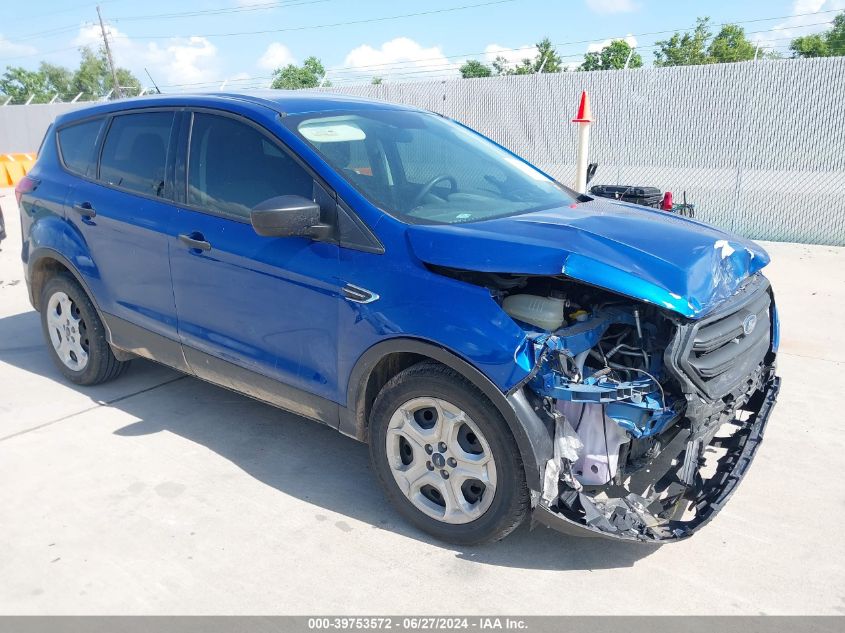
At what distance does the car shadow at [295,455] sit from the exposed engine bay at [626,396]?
0.33m

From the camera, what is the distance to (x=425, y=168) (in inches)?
151

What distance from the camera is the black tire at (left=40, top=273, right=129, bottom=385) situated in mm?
4785

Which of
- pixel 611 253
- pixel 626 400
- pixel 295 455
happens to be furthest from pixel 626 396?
pixel 295 455

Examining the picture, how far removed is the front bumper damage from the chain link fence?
8333mm

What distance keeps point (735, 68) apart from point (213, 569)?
35.5 feet

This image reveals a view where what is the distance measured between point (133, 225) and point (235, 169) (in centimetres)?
87

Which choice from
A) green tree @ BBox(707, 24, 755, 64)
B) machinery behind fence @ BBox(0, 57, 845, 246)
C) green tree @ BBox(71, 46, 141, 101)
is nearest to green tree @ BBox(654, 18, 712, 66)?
green tree @ BBox(707, 24, 755, 64)

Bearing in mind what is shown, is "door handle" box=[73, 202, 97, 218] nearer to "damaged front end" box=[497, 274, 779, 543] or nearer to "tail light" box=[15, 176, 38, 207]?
"tail light" box=[15, 176, 38, 207]

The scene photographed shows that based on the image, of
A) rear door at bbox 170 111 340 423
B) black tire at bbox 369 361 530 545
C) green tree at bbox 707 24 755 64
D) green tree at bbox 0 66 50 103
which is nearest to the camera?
black tire at bbox 369 361 530 545

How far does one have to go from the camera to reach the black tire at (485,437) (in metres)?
2.87

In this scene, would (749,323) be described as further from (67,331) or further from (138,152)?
(67,331)

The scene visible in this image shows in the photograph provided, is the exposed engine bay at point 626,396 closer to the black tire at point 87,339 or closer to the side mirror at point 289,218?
the side mirror at point 289,218

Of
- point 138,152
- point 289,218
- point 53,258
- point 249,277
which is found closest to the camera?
point 289,218

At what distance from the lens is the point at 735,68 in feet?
35.7
